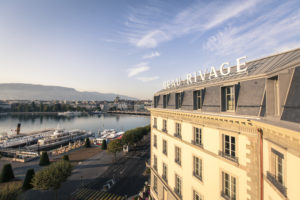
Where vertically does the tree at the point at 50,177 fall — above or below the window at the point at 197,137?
below

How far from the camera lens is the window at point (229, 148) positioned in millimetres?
11735

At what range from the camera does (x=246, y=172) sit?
10.6 metres

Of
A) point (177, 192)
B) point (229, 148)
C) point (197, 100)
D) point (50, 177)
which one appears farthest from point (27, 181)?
point (229, 148)

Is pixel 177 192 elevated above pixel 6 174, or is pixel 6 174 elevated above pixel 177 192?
pixel 177 192

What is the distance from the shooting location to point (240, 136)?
36.0 feet

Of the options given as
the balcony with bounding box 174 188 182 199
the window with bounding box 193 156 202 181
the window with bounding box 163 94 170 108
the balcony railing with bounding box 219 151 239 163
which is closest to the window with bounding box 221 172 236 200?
the balcony railing with bounding box 219 151 239 163

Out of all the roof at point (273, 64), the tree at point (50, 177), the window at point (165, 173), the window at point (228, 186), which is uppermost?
the roof at point (273, 64)

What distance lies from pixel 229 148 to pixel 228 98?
4.33 m

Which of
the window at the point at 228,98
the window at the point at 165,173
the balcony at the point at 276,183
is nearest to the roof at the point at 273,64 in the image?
the window at the point at 228,98

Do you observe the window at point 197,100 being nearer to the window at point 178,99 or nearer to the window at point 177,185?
the window at point 178,99

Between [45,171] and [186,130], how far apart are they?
28.1m

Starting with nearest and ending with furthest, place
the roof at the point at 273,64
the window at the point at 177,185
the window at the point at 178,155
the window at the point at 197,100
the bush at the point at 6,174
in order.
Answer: the roof at the point at 273,64
the window at the point at 197,100
the window at the point at 177,185
the window at the point at 178,155
the bush at the point at 6,174

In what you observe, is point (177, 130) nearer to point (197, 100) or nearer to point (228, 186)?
point (197, 100)

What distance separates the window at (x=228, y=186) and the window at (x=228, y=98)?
18.9 feet
